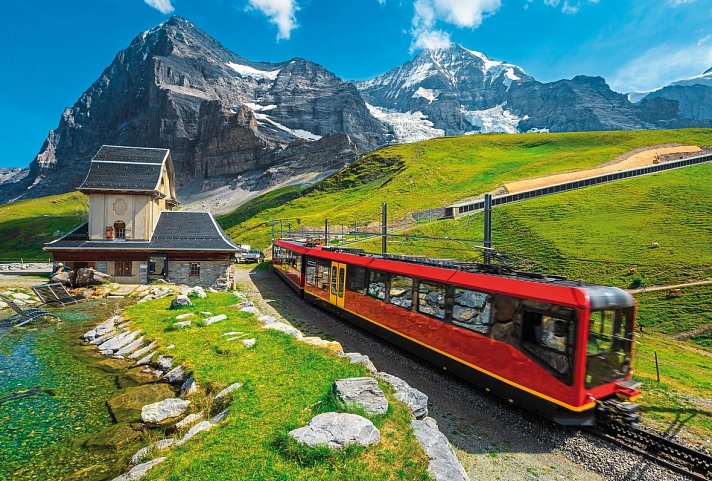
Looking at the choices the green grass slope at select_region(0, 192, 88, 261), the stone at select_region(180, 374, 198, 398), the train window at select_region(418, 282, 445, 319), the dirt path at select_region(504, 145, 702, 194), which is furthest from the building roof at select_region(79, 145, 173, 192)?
the green grass slope at select_region(0, 192, 88, 261)

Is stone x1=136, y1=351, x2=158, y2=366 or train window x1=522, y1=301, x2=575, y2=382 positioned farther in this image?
stone x1=136, y1=351, x2=158, y2=366

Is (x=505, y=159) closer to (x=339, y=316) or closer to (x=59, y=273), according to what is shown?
(x=339, y=316)

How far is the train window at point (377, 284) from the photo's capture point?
15.9 metres

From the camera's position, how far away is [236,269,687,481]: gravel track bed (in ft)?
25.6

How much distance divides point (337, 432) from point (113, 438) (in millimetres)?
5793

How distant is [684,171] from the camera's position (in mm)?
47750

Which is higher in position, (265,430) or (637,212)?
(637,212)

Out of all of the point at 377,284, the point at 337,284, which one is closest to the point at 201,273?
the point at 337,284

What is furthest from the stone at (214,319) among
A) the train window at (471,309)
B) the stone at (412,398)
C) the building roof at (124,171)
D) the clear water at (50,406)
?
the building roof at (124,171)

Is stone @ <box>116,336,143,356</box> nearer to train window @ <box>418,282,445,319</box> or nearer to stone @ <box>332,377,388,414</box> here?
stone @ <box>332,377,388,414</box>

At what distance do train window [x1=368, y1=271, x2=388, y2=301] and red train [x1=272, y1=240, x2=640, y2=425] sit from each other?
1.46 feet

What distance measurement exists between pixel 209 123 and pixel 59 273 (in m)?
160

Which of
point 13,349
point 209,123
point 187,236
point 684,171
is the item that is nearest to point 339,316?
point 13,349

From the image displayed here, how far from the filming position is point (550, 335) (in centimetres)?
924
